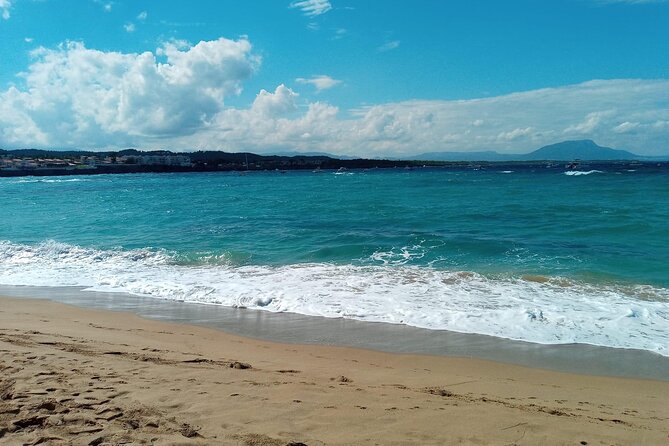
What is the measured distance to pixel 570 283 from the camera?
11227 mm

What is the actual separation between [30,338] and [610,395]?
8.30 m

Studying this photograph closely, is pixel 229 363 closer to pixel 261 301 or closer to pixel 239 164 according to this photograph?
pixel 261 301

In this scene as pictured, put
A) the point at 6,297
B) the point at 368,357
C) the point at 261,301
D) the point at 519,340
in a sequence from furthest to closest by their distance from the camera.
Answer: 1. the point at 6,297
2. the point at 261,301
3. the point at 519,340
4. the point at 368,357

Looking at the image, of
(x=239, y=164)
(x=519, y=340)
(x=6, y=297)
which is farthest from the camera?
(x=239, y=164)

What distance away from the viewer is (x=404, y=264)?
13.7 m

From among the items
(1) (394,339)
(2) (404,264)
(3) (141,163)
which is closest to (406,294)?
(1) (394,339)

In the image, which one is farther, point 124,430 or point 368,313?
point 368,313

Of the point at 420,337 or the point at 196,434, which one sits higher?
the point at 196,434

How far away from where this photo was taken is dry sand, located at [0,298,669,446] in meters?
4.01

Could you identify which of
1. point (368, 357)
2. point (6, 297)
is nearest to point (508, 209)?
point (368, 357)

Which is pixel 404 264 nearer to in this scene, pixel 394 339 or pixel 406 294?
pixel 406 294

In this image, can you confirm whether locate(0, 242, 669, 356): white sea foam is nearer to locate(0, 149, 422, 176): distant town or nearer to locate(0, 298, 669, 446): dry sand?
locate(0, 298, 669, 446): dry sand

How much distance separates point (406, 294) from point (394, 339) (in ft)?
8.81

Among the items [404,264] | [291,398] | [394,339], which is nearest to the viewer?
[291,398]
